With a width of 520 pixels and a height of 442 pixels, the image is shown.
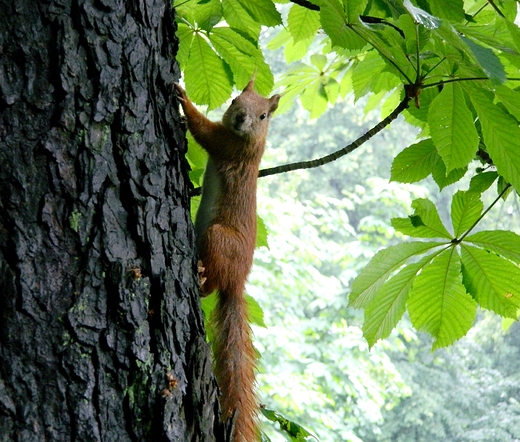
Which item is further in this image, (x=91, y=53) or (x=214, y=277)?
(x=214, y=277)

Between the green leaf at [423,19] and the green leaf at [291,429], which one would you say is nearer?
the green leaf at [423,19]

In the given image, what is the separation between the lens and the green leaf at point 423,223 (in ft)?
5.09

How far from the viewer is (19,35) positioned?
1.00 metres

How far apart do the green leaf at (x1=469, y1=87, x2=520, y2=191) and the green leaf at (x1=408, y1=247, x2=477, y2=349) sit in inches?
11.7

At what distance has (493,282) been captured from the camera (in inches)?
57.3

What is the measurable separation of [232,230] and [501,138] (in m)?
0.86

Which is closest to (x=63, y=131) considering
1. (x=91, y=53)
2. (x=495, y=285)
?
(x=91, y=53)

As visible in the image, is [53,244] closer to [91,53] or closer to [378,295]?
[91,53]

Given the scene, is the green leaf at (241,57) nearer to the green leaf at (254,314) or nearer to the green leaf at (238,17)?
the green leaf at (238,17)

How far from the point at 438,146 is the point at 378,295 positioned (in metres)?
0.36

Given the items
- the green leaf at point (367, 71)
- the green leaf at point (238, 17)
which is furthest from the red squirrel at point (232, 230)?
the green leaf at point (367, 71)

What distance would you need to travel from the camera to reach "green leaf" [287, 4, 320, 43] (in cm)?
183

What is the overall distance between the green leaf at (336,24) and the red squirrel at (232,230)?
58 cm

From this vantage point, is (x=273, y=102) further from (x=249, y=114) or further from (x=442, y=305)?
(x=442, y=305)
